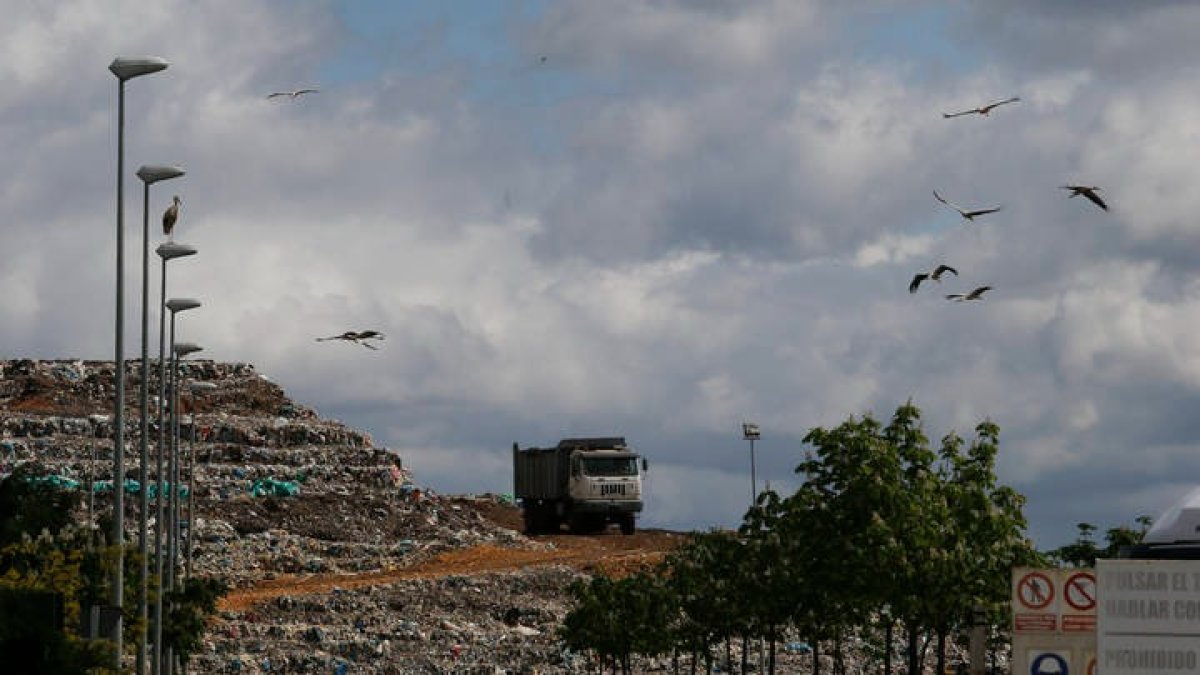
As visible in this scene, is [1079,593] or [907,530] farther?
→ [907,530]

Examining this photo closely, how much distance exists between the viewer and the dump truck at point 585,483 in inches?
4082

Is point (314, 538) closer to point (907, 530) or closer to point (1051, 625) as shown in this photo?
point (907, 530)

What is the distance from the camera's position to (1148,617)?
53.1 ft

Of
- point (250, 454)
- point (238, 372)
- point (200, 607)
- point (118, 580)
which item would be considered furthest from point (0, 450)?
point (118, 580)

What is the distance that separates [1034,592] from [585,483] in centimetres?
8465

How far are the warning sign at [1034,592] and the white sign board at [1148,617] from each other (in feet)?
11.9

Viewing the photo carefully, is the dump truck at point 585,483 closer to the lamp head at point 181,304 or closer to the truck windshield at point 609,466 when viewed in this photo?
the truck windshield at point 609,466

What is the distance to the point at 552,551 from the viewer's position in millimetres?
109750

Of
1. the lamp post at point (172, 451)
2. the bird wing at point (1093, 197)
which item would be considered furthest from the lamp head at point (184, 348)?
the bird wing at point (1093, 197)

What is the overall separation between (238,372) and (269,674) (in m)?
83.8

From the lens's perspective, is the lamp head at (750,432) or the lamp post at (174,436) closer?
the lamp post at (174,436)

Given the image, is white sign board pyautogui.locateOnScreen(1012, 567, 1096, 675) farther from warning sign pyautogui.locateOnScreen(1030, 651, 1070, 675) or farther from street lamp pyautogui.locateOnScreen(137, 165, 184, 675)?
street lamp pyautogui.locateOnScreen(137, 165, 184, 675)

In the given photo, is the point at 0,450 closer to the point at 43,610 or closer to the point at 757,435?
the point at 757,435

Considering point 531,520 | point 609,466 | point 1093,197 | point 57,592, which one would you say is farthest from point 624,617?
point 1093,197
